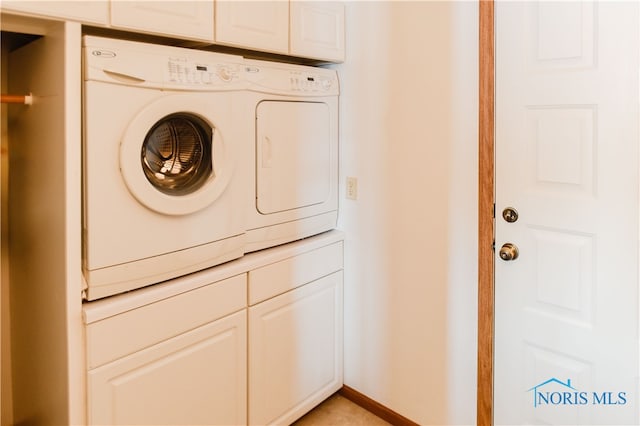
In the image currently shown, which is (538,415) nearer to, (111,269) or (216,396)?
(216,396)

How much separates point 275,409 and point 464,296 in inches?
36.4

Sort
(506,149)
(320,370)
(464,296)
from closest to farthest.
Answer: (506,149), (464,296), (320,370)

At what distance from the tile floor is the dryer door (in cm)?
102

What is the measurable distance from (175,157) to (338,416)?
144cm

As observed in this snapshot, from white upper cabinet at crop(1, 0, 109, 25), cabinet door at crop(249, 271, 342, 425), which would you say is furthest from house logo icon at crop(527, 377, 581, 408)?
white upper cabinet at crop(1, 0, 109, 25)

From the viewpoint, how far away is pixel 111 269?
1489mm

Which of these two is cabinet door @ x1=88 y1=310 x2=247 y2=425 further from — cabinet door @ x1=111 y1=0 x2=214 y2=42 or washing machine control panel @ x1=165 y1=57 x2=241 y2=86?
cabinet door @ x1=111 y1=0 x2=214 y2=42

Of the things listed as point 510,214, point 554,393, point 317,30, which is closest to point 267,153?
point 317,30

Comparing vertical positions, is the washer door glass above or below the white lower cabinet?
above

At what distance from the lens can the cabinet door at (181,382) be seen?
1.50 m

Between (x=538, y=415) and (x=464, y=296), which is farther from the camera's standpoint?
(x=464, y=296)

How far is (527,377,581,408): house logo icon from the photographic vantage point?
173 centimetres

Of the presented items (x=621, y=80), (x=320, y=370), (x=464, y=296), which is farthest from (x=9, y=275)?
(x=621, y=80)

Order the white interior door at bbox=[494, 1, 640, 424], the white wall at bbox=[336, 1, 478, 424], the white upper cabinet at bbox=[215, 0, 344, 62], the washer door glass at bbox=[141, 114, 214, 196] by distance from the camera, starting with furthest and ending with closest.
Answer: the white wall at bbox=[336, 1, 478, 424] → the white upper cabinet at bbox=[215, 0, 344, 62] → the washer door glass at bbox=[141, 114, 214, 196] → the white interior door at bbox=[494, 1, 640, 424]
